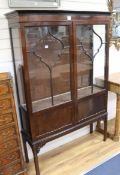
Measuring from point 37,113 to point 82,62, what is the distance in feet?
2.81

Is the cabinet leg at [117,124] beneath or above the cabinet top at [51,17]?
beneath

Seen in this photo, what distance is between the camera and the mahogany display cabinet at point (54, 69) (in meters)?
1.79

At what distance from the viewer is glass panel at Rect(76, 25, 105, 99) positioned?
2.22 meters

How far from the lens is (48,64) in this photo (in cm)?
203

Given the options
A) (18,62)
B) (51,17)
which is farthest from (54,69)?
(51,17)

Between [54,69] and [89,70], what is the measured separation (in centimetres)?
61

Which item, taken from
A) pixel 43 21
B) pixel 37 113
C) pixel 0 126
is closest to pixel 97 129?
pixel 37 113

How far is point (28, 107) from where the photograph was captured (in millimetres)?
1871

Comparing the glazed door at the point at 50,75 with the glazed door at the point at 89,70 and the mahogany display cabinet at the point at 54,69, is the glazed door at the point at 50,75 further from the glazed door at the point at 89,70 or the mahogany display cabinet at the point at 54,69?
the glazed door at the point at 89,70

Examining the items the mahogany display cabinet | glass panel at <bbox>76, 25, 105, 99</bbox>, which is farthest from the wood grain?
glass panel at <bbox>76, 25, 105, 99</bbox>

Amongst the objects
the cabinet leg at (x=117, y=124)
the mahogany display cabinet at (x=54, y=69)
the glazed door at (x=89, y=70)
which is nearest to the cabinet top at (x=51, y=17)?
the mahogany display cabinet at (x=54, y=69)

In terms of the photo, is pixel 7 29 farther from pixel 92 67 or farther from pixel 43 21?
pixel 92 67

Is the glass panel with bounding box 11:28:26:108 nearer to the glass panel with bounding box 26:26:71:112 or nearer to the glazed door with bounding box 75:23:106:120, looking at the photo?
the glass panel with bounding box 26:26:71:112

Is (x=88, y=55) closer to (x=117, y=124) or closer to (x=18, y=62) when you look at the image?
(x=18, y=62)
